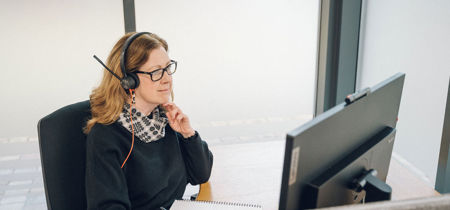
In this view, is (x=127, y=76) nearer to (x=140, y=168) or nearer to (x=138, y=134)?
(x=138, y=134)

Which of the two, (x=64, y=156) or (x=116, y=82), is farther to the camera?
(x=116, y=82)

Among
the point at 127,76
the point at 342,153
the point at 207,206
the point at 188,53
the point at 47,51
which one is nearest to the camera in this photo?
the point at 342,153

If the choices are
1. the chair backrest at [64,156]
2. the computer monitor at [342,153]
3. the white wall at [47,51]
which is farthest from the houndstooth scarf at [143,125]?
the white wall at [47,51]

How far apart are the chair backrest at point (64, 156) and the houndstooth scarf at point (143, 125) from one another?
120mm

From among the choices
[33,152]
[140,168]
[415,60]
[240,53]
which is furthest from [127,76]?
[33,152]

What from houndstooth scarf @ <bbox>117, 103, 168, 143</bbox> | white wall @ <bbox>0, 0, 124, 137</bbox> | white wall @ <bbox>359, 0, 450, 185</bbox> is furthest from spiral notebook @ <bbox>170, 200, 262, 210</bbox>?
white wall @ <bbox>0, 0, 124, 137</bbox>

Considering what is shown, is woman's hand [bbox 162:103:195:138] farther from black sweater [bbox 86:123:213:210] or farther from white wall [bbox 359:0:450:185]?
white wall [bbox 359:0:450:185]

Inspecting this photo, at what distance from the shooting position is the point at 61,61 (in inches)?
88.0

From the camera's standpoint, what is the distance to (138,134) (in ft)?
3.76

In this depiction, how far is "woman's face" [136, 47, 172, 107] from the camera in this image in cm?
115

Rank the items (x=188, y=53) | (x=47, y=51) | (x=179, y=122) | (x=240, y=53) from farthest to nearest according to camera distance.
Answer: (x=240, y=53), (x=188, y=53), (x=47, y=51), (x=179, y=122)

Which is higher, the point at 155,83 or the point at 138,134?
the point at 155,83

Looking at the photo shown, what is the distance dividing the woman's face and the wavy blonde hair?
0.02 meters

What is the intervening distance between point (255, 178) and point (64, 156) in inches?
24.7
